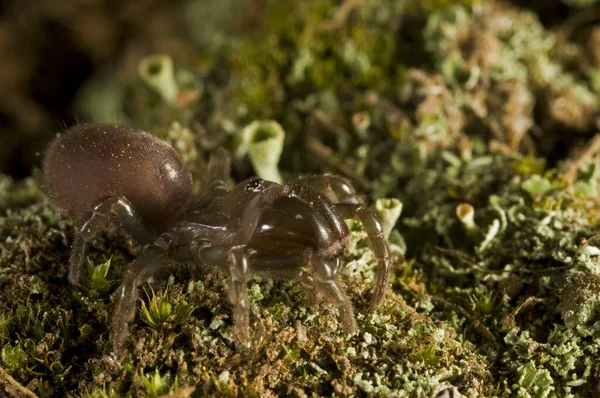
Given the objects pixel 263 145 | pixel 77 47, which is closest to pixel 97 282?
pixel 263 145

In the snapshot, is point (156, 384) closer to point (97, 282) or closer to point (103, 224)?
point (97, 282)

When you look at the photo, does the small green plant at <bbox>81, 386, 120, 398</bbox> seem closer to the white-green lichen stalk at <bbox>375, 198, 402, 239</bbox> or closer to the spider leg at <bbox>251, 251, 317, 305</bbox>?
the spider leg at <bbox>251, 251, 317, 305</bbox>

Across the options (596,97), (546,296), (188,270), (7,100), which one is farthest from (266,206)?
(7,100)

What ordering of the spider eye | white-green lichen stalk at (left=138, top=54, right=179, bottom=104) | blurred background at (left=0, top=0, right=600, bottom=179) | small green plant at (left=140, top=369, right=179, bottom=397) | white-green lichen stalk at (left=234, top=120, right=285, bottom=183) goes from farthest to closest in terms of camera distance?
blurred background at (left=0, top=0, right=600, bottom=179) → white-green lichen stalk at (left=138, top=54, right=179, bottom=104) → white-green lichen stalk at (left=234, top=120, right=285, bottom=183) → the spider eye → small green plant at (left=140, top=369, right=179, bottom=397)

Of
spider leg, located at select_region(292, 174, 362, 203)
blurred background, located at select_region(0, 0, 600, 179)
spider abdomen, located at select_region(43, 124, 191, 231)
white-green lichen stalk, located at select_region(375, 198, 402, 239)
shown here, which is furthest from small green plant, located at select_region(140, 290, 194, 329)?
blurred background, located at select_region(0, 0, 600, 179)

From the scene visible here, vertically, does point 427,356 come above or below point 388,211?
below

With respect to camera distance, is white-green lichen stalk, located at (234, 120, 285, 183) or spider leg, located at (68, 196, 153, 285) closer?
spider leg, located at (68, 196, 153, 285)
